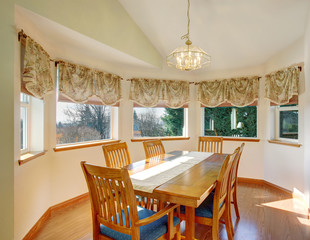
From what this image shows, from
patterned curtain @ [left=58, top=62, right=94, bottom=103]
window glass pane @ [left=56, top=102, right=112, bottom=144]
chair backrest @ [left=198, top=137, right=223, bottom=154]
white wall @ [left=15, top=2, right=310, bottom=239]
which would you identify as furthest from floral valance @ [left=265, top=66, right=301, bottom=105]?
patterned curtain @ [left=58, top=62, right=94, bottom=103]

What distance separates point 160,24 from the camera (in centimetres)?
324

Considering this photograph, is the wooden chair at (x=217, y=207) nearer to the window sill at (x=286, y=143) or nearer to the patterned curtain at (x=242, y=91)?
the window sill at (x=286, y=143)

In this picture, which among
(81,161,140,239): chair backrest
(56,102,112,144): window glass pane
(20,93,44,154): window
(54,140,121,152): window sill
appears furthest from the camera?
(56,102,112,144): window glass pane

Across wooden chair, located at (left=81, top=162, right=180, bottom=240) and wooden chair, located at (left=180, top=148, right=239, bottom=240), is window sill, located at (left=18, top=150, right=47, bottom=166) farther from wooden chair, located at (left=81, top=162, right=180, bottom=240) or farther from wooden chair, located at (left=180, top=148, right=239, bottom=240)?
wooden chair, located at (left=180, top=148, right=239, bottom=240)

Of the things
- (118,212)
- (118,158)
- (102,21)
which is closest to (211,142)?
(118,158)

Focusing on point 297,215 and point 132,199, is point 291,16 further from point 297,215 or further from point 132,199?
point 132,199

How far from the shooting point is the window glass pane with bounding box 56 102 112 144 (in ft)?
9.76

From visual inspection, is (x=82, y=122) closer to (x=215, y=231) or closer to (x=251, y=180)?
(x=215, y=231)

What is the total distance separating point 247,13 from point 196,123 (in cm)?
232

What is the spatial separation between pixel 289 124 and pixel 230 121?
3.54ft

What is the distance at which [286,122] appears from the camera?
349 cm

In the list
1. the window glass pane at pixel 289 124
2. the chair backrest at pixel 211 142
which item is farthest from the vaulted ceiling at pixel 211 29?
the chair backrest at pixel 211 142

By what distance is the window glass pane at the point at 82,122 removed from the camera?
297cm

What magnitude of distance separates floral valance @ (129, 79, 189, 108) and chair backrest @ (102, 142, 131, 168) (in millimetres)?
1642
